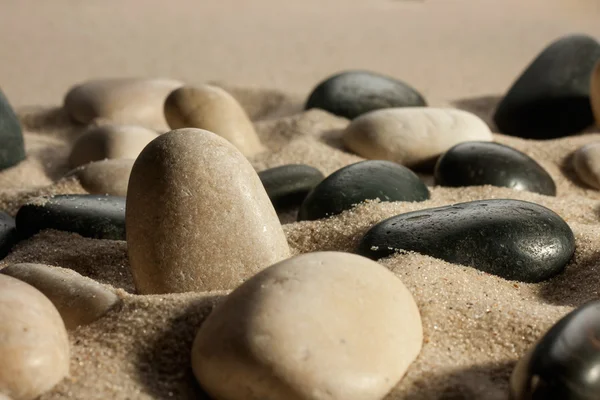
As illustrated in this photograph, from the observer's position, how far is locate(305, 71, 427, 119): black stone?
4.15m

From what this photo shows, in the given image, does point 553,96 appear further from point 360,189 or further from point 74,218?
point 74,218

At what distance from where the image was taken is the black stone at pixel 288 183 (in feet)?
9.61

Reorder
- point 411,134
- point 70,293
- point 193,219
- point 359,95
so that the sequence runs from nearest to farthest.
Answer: point 70,293 → point 193,219 → point 411,134 → point 359,95

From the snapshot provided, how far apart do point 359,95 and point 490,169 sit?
1328 mm

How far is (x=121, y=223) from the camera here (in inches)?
101

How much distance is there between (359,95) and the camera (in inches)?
165

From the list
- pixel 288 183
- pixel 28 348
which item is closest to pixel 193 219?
pixel 28 348

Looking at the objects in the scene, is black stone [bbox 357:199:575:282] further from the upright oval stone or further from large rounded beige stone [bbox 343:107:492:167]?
large rounded beige stone [bbox 343:107:492:167]

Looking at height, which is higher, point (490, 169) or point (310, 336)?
point (310, 336)

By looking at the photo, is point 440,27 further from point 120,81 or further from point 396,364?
point 396,364

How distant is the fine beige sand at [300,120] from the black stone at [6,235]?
0.06 meters

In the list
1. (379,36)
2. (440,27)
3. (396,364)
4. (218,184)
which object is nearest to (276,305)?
(396,364)

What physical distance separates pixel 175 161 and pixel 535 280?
982mm

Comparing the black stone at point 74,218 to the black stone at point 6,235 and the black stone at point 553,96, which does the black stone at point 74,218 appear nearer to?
the black stone at point 6,235
